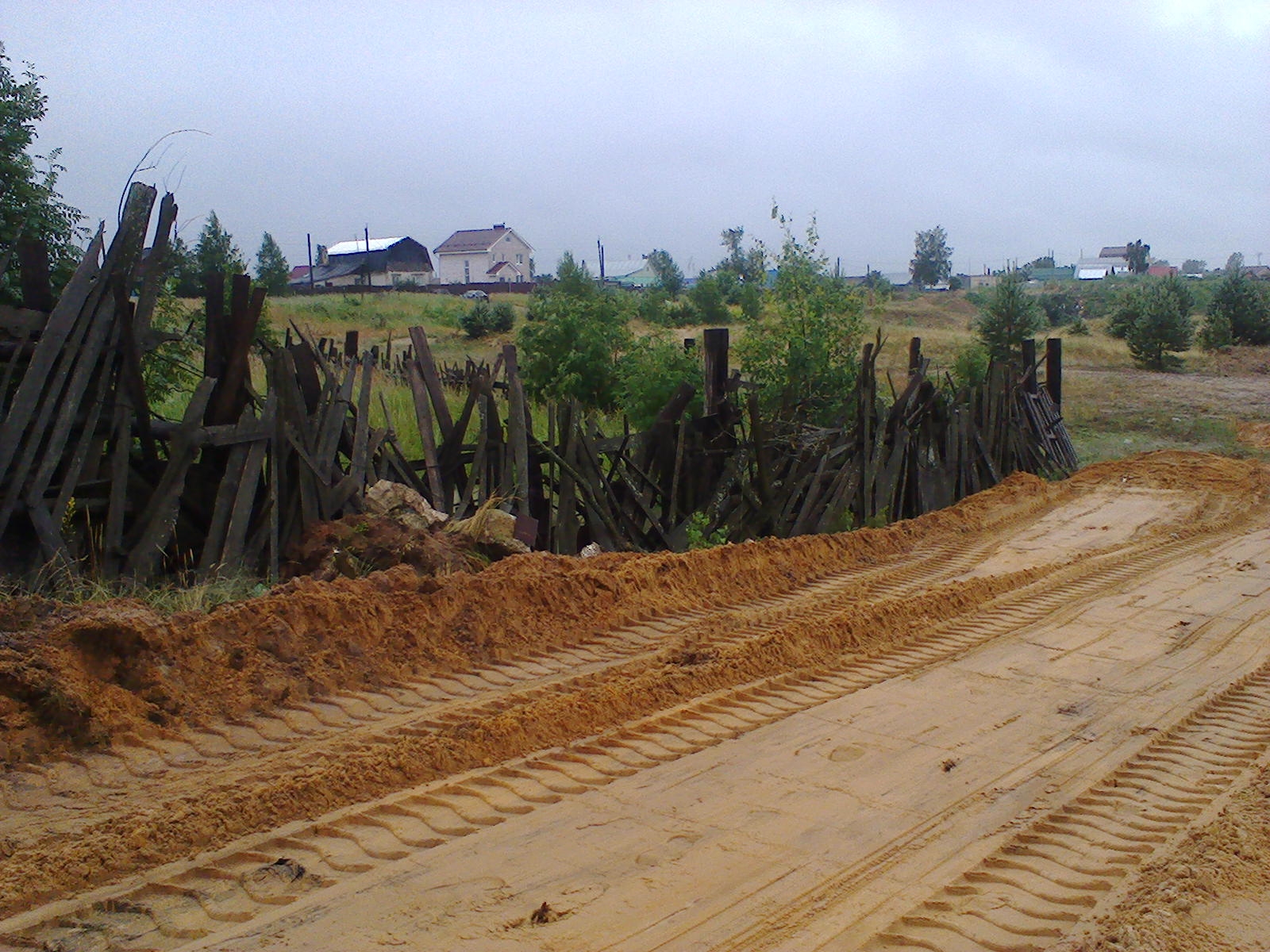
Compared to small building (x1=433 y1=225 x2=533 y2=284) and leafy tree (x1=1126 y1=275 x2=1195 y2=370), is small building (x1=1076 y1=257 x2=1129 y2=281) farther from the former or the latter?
leafy tree (x1=1126 y1=275 x2=1195 y2=370)

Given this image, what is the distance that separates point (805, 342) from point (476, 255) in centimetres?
8213

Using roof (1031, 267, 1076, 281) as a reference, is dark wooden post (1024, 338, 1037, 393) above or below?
below

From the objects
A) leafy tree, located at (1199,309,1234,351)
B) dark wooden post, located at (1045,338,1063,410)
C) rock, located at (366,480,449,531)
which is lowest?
rock, located at (366,480,449,531)

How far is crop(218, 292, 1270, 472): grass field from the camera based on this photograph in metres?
20.6

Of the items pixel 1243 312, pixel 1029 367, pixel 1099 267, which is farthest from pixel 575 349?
pixel 1099 267

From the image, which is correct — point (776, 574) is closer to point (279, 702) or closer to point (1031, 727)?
point (1031, 727)

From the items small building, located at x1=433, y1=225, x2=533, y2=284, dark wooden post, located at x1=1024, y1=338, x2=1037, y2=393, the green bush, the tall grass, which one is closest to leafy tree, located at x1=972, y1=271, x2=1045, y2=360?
dark wooden post, located at x1=1024, y1=338, x2=1037, y2=393

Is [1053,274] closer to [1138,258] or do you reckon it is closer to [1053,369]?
[1138,258]

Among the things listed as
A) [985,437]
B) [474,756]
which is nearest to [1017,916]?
[474,756]

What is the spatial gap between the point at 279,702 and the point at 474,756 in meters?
1.25

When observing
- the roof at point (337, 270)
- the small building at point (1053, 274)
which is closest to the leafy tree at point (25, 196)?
the roof at point (337, 270)

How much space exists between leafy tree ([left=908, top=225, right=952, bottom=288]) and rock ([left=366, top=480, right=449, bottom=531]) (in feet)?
281

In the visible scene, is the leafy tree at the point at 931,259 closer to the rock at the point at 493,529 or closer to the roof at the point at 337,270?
the roof at the point at 337,270

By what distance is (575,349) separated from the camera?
19.5 metres
